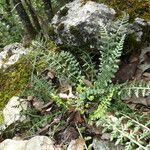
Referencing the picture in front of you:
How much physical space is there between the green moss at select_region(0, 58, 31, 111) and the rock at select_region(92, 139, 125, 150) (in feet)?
4.56

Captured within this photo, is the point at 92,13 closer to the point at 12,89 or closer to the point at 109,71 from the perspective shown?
the point at 109,71

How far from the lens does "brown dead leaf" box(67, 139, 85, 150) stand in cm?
354

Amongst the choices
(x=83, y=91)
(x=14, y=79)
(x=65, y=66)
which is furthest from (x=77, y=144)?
(x=14, y=79)

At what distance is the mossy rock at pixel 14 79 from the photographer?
4627 mm

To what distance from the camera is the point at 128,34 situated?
4.19m

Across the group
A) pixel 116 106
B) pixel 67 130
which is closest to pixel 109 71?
pixel 116 106

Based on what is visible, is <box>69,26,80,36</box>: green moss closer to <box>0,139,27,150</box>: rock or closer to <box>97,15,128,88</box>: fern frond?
<box>97,15,128,88</box>: fern frond

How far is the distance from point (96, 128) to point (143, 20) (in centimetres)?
135

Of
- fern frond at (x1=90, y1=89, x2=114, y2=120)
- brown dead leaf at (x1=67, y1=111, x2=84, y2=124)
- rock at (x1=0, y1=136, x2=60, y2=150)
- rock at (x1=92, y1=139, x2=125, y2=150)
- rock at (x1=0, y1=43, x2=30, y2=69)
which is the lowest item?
rock at (x1=0, y1=43, x2=30, y2=69)

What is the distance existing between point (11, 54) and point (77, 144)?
7.43ft

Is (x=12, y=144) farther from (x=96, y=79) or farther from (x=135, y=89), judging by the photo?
(x=135, y=89)

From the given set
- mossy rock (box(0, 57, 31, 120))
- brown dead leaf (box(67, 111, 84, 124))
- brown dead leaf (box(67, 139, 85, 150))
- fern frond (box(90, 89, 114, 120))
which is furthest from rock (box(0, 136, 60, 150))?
mossy rock (box(0, 57, 31, 120))

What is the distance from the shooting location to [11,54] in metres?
5.42

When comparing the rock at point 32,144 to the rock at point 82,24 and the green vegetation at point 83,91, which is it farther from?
the rock at point 82,24
